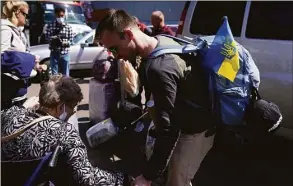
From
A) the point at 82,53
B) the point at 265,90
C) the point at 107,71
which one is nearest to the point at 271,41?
the point at 265,90

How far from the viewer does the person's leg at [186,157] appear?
2346mm

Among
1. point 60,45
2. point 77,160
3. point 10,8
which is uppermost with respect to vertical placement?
point 10,8

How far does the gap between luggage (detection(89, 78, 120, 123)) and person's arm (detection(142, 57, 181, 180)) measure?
3077 millimetres

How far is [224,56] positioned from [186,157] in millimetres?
637

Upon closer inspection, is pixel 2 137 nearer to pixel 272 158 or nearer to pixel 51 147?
pixel 51 147

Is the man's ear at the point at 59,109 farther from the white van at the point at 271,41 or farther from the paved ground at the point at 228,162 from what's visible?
the white van at the point at 271,41

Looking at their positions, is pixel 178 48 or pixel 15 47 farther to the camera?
pixel 15 47

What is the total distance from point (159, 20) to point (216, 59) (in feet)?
16.8

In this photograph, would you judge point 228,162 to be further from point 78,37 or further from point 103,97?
point 78,37

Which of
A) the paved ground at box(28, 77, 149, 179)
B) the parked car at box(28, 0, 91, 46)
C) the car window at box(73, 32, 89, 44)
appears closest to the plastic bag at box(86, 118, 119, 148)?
the paved ground at box(28, 77, 149, 179)

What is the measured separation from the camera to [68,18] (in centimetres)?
1416

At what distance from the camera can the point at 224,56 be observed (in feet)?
7.04

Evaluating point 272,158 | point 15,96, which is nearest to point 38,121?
point 15,96

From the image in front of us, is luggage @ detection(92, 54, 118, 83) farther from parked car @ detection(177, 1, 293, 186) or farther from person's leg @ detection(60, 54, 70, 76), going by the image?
person's leg @ detection(60, 54, 70, 76)
